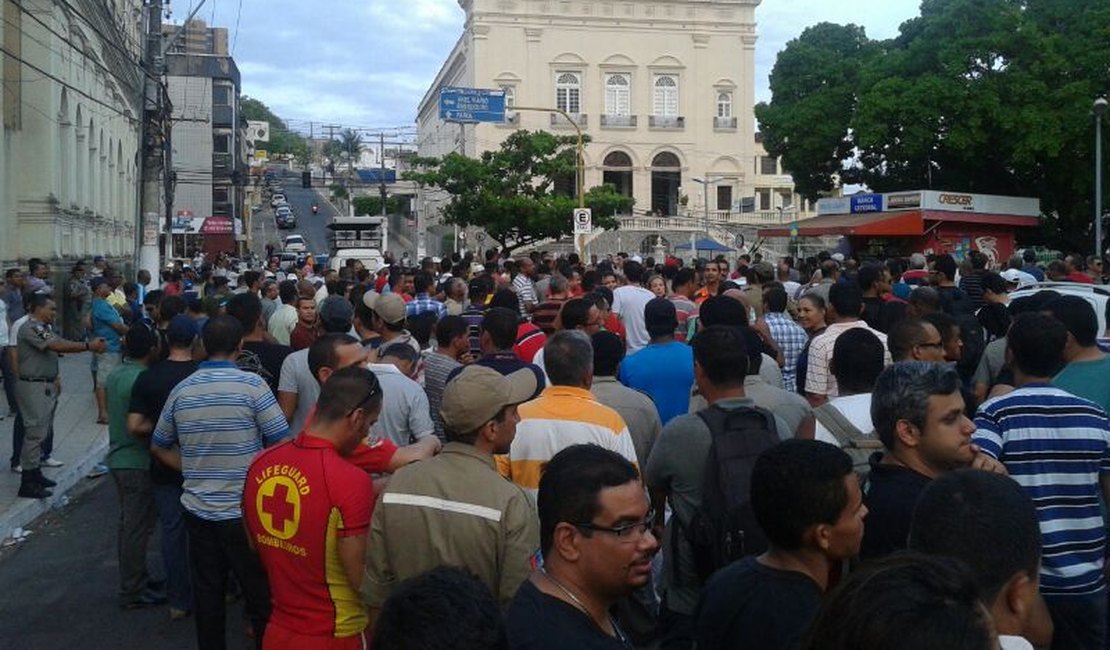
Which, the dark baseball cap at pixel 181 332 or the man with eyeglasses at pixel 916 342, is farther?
the dark baseball cap at pixel 181 332

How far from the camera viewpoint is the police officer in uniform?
416 inches

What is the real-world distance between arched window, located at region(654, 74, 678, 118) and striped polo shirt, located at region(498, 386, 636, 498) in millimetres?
64184

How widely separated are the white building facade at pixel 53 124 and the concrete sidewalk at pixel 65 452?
6839 millimetres

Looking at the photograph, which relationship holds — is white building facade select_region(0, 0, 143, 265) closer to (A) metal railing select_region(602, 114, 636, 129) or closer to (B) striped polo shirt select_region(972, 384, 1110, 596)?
(B) striped polo shirt select_region(972, 384, 1110, 596)

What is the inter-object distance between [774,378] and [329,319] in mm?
3090

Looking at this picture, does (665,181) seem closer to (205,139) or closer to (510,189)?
(205,139)

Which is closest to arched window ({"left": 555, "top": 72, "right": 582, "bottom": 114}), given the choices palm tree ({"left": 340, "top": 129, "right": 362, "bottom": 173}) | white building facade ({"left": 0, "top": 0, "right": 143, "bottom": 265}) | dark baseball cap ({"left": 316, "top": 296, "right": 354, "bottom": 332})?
white building facade ({"left": 0, "top": 0, "right": 143, "bottom": 265})

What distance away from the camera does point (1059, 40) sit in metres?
34.8

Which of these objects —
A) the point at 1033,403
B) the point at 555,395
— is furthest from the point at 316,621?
the point at 1033,403

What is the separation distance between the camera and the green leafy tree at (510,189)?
3900cm

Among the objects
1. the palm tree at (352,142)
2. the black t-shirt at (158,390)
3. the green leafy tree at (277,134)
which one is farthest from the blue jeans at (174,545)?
the green leafy tree at (277,134)

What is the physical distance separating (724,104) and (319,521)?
6657cm

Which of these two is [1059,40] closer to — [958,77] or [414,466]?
[958,77]

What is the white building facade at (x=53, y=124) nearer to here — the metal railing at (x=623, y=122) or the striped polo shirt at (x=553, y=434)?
the striped polo shirt at (x=553, y=434)
